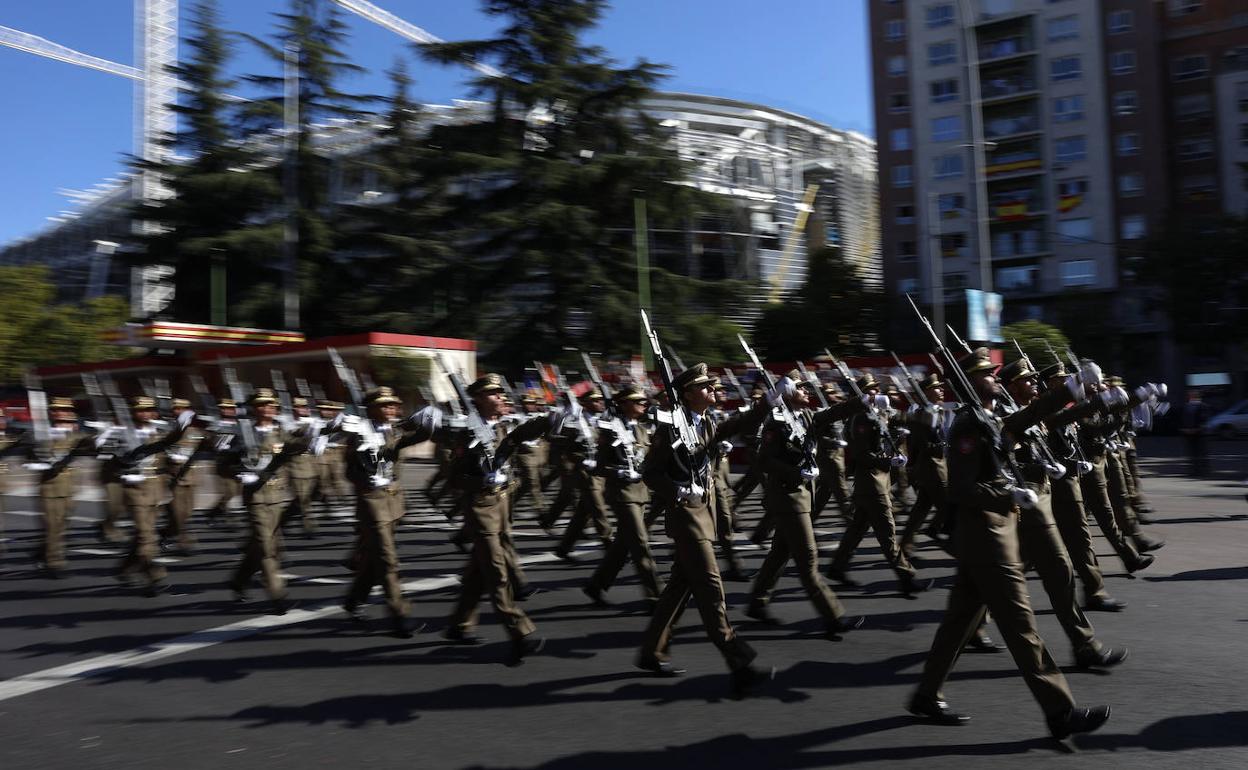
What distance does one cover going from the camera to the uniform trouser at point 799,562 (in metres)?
7.14

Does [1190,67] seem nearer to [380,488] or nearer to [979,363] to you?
[979,363]

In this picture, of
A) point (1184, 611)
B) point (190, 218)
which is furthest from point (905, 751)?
point (190, 218)

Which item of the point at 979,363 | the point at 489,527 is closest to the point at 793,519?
the point at 979,363

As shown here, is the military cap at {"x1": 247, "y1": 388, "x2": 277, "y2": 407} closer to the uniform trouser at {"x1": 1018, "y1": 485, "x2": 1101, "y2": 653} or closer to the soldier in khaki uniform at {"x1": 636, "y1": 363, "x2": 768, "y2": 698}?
the soldier in khaki uniform at {"x1": 636, "y1": 363, "x2": 768, "y2": 698}

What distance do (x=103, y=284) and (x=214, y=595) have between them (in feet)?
202

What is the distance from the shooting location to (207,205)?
129 feet

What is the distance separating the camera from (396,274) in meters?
35.9

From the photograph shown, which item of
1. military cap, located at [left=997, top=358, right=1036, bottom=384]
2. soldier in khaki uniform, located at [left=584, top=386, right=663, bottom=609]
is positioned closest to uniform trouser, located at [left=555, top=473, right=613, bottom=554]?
soldier in khaki uniform, located at [left=584, top=386, right=663, bottom=609]

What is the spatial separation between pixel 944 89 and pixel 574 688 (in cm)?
4893

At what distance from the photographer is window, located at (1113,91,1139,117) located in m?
46.3

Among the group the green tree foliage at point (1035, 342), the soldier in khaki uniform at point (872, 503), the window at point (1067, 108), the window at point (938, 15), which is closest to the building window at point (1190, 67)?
the window at point (1067, 108)

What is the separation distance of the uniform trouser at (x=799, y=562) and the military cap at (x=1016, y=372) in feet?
5.37

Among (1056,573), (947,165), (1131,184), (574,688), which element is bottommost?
(574,688)

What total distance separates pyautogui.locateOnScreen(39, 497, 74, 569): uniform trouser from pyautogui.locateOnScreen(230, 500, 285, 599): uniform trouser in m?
3.65
